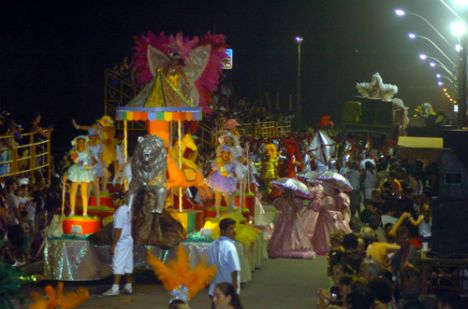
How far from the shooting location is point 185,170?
17297 millimetres

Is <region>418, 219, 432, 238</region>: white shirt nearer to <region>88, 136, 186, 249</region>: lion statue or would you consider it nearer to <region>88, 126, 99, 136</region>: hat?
<region>88, 136, 186, 249</region>: lion statue

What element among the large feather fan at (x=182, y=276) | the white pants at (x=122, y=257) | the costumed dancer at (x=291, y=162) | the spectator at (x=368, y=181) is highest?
the costumed dancer at (x=291, y=162)

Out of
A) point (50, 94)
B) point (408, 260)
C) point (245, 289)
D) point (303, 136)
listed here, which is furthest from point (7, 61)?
point (408, 260)

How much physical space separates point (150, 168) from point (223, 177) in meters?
2.46

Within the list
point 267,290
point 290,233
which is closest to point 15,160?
point 290,233

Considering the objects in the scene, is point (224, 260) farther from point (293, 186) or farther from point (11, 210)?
point (293, 186)

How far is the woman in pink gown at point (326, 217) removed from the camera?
19.1 m

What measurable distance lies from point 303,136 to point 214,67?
18.0m

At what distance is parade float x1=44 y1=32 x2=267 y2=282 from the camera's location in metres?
15.6

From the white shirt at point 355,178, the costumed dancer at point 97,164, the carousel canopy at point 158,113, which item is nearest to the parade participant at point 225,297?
the carousel canopy at point 158,113

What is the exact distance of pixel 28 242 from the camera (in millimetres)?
17203

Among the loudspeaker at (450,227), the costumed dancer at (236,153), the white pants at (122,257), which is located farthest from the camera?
the costumed dancer at (236,153)

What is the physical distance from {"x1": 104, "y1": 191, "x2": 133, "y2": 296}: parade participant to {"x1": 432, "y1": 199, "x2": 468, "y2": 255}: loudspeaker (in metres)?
5.93

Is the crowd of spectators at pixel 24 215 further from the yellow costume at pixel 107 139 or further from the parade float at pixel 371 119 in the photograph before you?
the parade float at pixel 371 119
